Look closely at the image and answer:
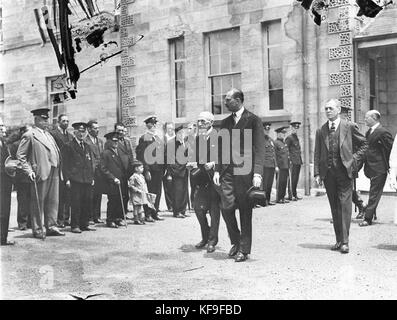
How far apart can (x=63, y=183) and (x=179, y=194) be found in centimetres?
204

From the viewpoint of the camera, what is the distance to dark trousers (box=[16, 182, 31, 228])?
8016 millimetres

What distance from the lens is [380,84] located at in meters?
10.9

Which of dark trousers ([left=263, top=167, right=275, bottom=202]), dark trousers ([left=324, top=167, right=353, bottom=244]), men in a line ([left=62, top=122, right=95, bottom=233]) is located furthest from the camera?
dark trousers ([left=263, top=167, right=275, bottom=202])

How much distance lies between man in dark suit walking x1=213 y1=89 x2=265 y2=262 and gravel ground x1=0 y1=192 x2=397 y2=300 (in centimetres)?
44

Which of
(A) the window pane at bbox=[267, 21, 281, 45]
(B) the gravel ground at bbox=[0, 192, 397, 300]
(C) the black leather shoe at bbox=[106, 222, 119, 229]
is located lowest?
(C) the black leather shoe at bbox=[106, 222, 119, 229]

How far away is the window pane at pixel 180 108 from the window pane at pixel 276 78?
167cm

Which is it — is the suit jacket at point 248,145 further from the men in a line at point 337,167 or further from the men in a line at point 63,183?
the men in a line at point 63,183

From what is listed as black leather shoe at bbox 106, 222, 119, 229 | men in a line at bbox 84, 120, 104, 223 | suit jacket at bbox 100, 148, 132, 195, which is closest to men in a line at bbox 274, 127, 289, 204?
suit jacket at bbox 100, 148, 132, 195

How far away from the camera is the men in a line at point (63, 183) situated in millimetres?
8125

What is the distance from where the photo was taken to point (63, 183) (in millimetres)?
8328

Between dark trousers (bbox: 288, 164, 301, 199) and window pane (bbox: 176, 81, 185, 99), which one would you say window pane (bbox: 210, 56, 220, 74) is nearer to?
window pane (bbox: 176, 81, 185, 99)

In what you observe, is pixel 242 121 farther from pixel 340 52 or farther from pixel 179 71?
pixel 340 52

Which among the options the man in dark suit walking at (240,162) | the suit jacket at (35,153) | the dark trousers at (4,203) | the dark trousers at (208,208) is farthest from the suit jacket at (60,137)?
the man in dark suit walking at (240,162)
